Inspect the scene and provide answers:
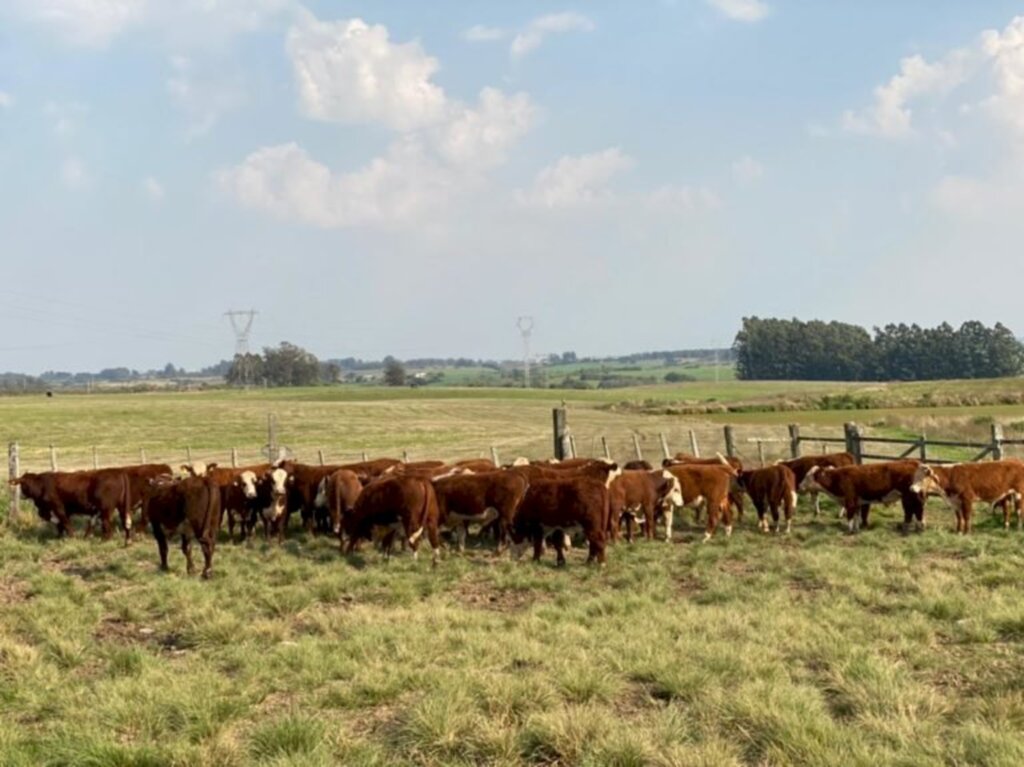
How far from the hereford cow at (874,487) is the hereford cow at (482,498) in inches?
228

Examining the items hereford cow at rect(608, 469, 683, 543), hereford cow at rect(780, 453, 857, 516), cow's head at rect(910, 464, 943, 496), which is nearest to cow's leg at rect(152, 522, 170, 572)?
hereford cow at rect(608, 469, 683, 543)

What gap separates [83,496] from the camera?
52.3ft

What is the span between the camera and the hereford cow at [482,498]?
1406 cm

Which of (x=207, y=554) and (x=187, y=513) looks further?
(x=187, y=513)

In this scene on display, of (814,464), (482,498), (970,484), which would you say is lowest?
(970,484)

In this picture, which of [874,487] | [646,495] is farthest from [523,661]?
[874,487]

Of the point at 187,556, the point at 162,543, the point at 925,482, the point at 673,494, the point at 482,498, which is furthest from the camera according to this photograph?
the point at 673,494

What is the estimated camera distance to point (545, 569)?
12609 millimetres

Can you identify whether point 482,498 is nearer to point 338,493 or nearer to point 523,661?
point 338,493

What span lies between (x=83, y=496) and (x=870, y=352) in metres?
141

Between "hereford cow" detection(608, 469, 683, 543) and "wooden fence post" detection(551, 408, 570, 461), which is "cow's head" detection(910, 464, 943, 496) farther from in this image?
"wooden fence post" detection(551, 408, 570, 461)

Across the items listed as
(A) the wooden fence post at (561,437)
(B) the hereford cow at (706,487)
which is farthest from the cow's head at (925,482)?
(A) the wooden fence post at (561,437)

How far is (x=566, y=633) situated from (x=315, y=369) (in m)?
159

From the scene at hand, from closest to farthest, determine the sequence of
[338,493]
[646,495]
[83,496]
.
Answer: [646,495] < [338,493] < [83,496]
